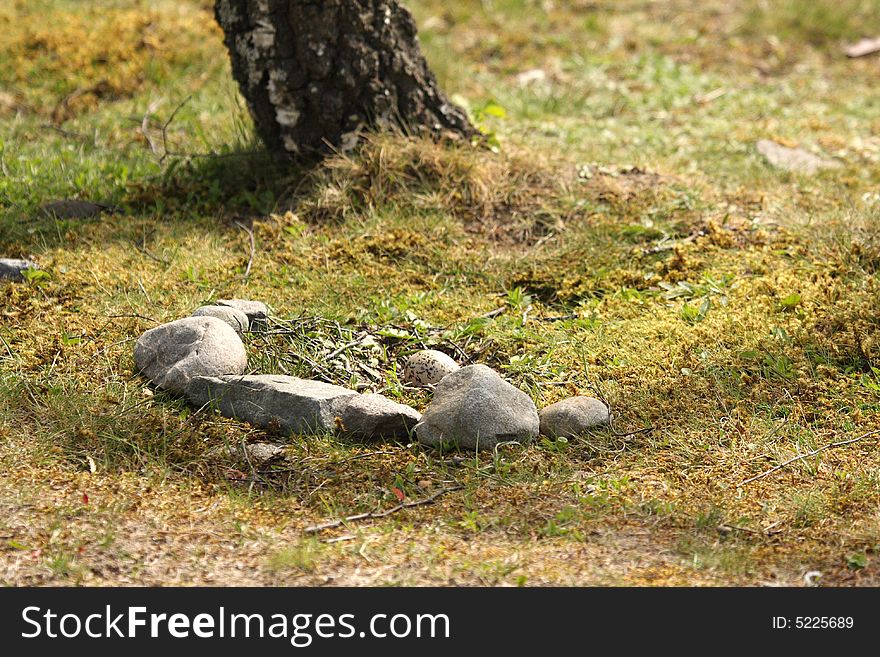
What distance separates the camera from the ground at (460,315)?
9.75 feet

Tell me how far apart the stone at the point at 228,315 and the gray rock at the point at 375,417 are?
2.22 ft

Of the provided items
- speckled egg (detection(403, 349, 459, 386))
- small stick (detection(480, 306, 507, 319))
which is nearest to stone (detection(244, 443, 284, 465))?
speckled egg (detection(403, 349, 459, 386))

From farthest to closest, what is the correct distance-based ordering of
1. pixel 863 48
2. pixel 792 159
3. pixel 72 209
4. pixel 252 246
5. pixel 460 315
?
pixel 863 48, pixel 792 159, pixel 72 209, pixel 252 246, pixel 460 315

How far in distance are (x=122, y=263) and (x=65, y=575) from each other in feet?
7.23

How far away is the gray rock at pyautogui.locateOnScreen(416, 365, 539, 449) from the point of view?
11.4ft

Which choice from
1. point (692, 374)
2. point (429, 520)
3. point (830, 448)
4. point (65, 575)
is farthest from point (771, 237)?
point (65, 575)

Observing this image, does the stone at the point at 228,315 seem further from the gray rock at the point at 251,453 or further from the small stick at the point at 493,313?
the small stick at the point at 493,313

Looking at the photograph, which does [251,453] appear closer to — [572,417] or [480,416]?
[480,416]

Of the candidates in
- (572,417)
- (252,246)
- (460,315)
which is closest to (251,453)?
(572,417)

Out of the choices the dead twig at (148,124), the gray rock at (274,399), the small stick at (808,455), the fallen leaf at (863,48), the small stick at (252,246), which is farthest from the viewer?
the fallen leaf at (863,48)

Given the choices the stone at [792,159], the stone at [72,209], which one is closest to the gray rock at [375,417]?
the stone at [72,209]

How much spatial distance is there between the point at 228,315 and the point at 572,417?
4.69 feet

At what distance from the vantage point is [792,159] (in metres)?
6.04

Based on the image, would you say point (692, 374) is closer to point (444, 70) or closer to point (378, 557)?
point (378, 557)
